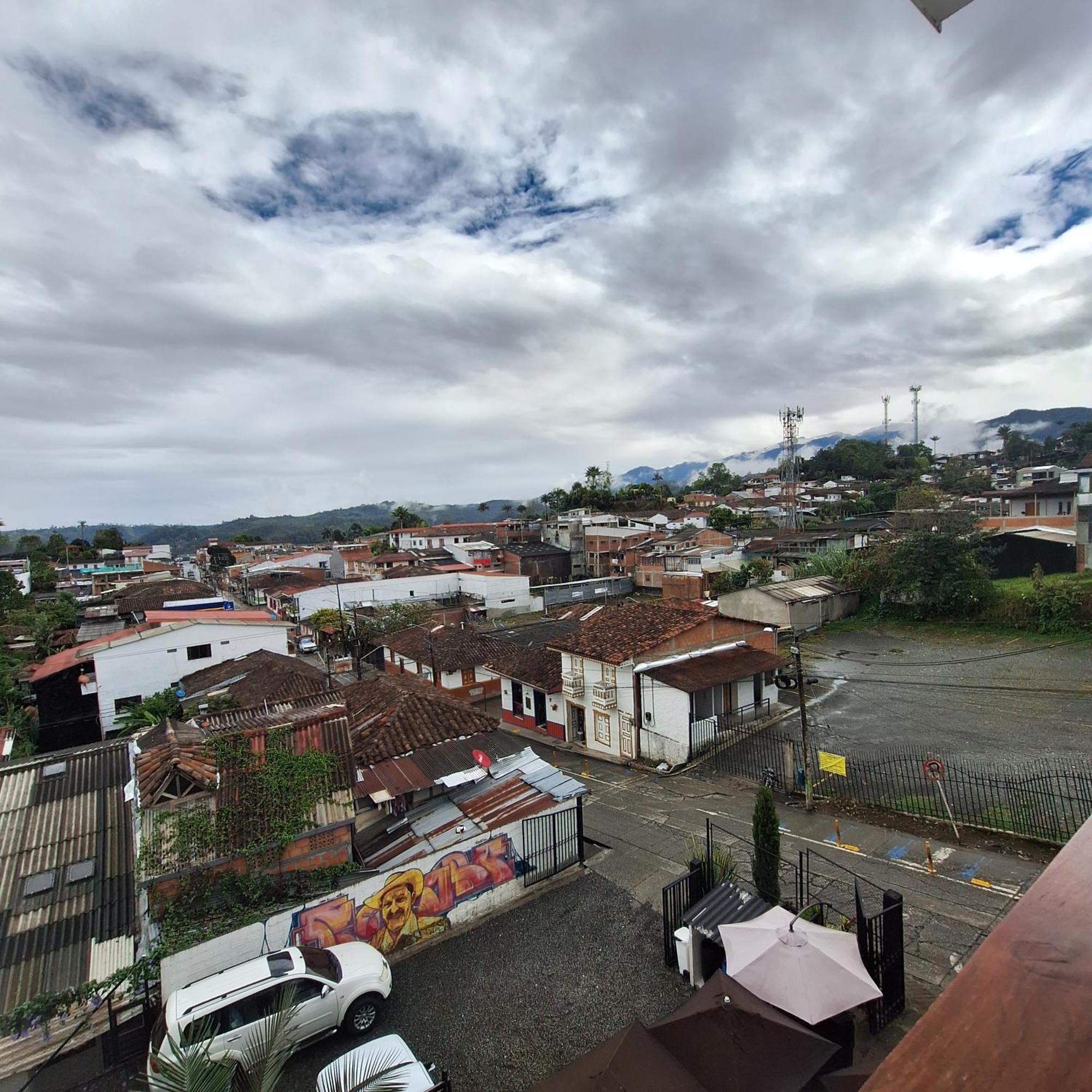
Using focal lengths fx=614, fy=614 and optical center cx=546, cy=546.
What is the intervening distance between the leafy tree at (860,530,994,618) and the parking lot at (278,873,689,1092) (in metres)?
28.7

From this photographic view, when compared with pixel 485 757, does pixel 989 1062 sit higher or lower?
higher

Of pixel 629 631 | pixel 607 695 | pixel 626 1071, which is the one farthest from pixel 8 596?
pixel 626 1071

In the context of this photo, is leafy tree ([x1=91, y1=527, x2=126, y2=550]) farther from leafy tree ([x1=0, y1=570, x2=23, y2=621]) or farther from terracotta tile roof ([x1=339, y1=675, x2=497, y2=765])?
terracotta tile roof ([x1=339, y1=675, x2=497, y2=765])

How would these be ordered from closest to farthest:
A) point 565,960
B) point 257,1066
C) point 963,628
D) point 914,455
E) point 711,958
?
1. point 257,1066
2. point 711,958
3. point 565,960
4. point 963,628
5. point 914,455

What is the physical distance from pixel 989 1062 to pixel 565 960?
9.76 meters

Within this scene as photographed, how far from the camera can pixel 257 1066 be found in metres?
5.81

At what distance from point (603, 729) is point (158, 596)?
123ft

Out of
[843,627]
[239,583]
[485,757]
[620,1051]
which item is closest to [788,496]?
[843,627]

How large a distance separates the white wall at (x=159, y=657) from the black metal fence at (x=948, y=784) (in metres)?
22.6

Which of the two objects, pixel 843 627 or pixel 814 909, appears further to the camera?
pixel 843 627

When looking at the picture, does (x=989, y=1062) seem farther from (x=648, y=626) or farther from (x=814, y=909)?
(x=648, y=626)

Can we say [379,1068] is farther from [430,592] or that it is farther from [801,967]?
[430,592]

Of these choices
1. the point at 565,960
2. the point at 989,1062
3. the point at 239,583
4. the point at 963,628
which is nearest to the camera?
the point at 989,1062

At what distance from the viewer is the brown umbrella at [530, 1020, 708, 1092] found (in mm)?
5684
